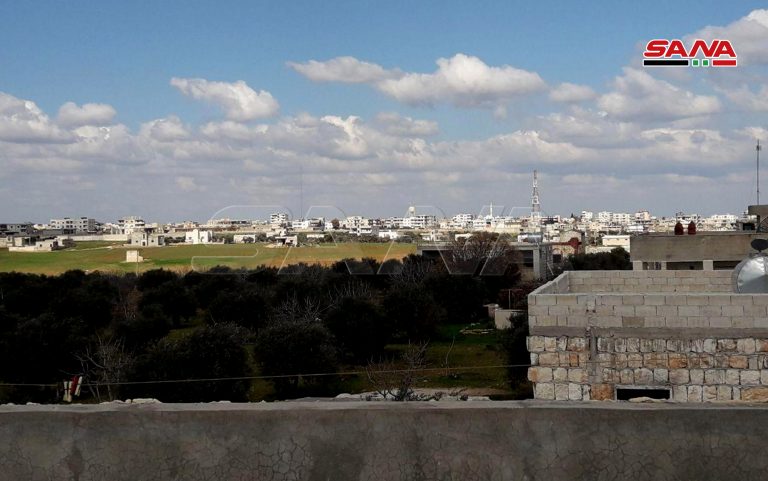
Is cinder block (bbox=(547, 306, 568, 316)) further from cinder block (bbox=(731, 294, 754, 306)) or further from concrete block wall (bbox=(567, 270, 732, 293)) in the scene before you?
concrete block wall (bbox=(567, 270, 732, 293))

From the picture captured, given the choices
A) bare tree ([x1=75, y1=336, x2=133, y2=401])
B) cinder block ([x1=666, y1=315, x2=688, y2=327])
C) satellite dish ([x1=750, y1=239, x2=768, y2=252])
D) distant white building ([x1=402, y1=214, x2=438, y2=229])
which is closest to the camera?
cinder block ([x1=666, y1=315, x2=688, y2=327])

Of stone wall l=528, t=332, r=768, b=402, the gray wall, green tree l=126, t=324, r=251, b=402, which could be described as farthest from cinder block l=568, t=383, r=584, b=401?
green tree l=126, t=324, r=251, b=402

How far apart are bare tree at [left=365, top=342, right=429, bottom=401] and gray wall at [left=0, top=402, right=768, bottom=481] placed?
408 inches

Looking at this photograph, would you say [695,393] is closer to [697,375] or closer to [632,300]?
[697,375]

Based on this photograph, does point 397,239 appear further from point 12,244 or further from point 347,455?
point 347,455

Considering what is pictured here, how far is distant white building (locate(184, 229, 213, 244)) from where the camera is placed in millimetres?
49219

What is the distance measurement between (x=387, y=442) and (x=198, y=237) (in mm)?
50102

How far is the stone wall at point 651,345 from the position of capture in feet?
28.7

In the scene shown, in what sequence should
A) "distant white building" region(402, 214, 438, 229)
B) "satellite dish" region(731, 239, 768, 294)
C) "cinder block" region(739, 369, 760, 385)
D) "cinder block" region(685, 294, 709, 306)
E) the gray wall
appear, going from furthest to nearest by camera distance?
1. "distant white building" region(402, 214, 438, 229)
2. "satellite dish" region(731, 239, 768, 294)
3. "cinder block" region(685, 294, 709, 306)
4. "cinder block" region(739, 369, 760, 385)
5. the gray wall

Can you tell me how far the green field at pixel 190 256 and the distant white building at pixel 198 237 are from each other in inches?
18.3

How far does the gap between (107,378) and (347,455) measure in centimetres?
1897

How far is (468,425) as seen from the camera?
3.55m

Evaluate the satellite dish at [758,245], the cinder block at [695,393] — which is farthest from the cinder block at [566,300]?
the satellite dish at [758,245]

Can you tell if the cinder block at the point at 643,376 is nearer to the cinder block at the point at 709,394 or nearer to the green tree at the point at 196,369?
the cinder block at the point at 709,394
